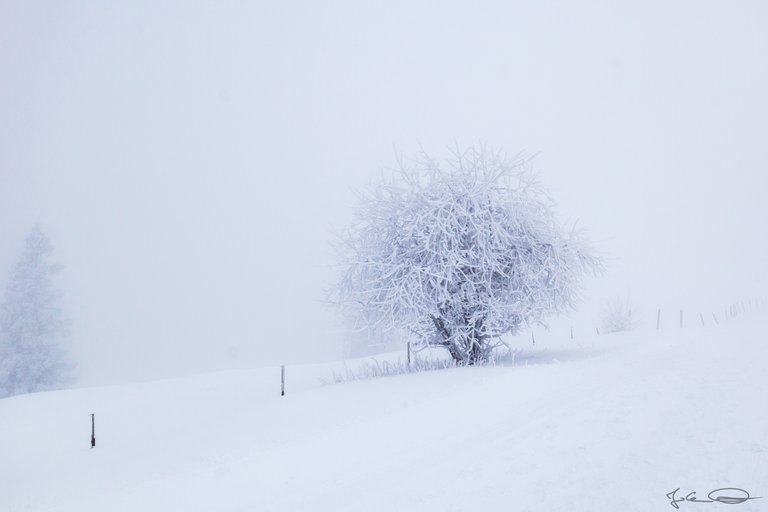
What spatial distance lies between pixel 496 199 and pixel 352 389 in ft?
25.2

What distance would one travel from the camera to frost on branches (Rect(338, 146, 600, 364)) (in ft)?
49.9

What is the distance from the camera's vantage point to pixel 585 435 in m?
5.95

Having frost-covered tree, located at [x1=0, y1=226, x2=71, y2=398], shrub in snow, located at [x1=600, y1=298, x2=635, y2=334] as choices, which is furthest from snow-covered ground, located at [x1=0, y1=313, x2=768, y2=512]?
shrub in snow, located at [x1=600, y1=298, x2=635, y2=334]

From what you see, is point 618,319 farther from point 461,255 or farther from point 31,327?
point 31,327

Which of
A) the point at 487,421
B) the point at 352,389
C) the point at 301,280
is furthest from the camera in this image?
the point at 301,280

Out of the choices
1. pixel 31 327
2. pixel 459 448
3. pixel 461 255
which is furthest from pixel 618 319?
pixel 31 327

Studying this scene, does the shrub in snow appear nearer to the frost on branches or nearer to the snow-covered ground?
the frost on branches

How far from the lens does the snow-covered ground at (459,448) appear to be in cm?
466

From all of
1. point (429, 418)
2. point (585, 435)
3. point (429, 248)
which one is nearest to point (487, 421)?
point (429, 418)

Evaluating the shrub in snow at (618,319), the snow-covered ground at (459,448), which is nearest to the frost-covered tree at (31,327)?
the snow-covered ground at (459,448)

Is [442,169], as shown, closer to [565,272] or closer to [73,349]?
[565,272]

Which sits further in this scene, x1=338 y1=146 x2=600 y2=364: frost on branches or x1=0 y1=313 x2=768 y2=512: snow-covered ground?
x1=338 y1=146 x2=600 y2=364: frost on branches

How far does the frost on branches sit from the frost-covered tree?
26022 millimetres

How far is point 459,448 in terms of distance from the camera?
20.5ft
